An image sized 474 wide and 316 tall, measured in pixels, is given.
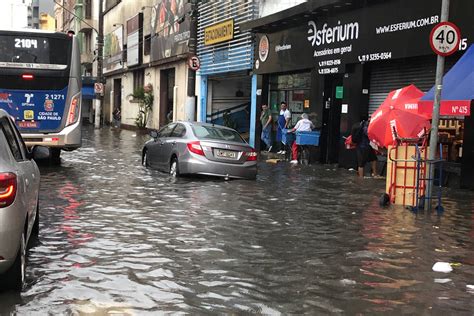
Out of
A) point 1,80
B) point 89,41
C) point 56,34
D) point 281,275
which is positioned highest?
point 89,41

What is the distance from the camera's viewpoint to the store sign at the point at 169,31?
3067 centimetres

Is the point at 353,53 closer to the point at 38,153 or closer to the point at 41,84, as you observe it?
the point at 41,84

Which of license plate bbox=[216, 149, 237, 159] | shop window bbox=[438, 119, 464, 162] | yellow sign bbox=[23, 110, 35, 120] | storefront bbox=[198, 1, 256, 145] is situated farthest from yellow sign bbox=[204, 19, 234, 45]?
shop window bbox=[438, 119, 464, 162]

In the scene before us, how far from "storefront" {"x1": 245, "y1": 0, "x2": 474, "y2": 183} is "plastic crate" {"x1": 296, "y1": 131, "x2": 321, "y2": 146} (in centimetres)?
43

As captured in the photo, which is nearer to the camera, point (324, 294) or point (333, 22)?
point (324, 294)

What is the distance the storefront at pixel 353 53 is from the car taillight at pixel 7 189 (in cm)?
1068

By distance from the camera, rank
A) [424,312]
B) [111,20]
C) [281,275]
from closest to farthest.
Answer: [424,312]
[281,275]
[111,20]

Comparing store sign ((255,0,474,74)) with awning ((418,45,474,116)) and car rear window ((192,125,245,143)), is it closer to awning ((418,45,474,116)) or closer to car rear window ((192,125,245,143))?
awning ((418,45,474,116))

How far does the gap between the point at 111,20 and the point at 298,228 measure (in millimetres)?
47426

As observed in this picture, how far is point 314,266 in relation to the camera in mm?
6312

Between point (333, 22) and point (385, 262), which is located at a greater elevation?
point (333, 22)

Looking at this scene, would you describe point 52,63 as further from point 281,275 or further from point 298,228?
point 281,275

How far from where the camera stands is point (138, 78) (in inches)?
1727

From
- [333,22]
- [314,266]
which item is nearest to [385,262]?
[314,266]
